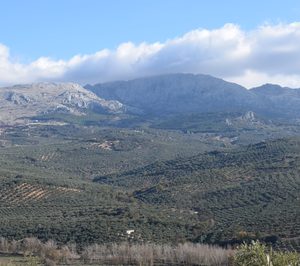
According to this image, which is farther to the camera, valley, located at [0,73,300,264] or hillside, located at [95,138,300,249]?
hillside, located at [95,138,300,249]

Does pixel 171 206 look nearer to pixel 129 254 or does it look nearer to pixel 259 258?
pixel 129 254

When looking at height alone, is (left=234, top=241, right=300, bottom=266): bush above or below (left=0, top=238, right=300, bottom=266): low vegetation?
above

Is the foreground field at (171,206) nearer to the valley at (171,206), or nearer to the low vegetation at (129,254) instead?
the valley at (171,206)

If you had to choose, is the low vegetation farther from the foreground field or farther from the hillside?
the hillside

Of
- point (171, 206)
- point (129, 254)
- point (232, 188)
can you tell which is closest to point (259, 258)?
point (129, 254)

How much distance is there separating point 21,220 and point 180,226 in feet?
95.0

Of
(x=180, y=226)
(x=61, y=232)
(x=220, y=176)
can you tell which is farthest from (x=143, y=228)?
(x=220, y=176)

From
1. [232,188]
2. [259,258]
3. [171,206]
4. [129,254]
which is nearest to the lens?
[259,258]

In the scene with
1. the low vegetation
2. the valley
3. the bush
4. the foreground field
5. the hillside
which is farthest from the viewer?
the hillside

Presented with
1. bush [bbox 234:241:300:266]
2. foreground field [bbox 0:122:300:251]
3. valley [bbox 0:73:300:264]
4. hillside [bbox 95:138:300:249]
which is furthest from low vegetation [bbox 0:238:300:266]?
bush [bbox 234:241:300:266]

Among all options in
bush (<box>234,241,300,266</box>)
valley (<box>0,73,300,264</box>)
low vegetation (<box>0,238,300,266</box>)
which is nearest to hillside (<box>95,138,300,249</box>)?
valley (<box>0,73,300,264</box>)

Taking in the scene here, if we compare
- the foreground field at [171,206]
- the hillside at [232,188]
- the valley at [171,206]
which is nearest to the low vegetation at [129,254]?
the valley at [171,206]

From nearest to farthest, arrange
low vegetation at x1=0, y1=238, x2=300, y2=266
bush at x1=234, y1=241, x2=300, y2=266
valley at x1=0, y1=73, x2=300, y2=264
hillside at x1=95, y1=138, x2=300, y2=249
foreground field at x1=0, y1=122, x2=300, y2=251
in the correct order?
bush at x1=234, y1=241, x2=300, y2=266
low vegetation at x1=0, y1=238, x2=300, y2=266
valley at x1=0, y1=73, x2=300, y2=264
foreground field at x1=0, y1=122, x2=300, y2=251
hillside at x1=95, y1=138, x2=300, y2=249

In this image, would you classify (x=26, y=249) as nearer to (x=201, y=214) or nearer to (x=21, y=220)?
(x=21, y=220)
